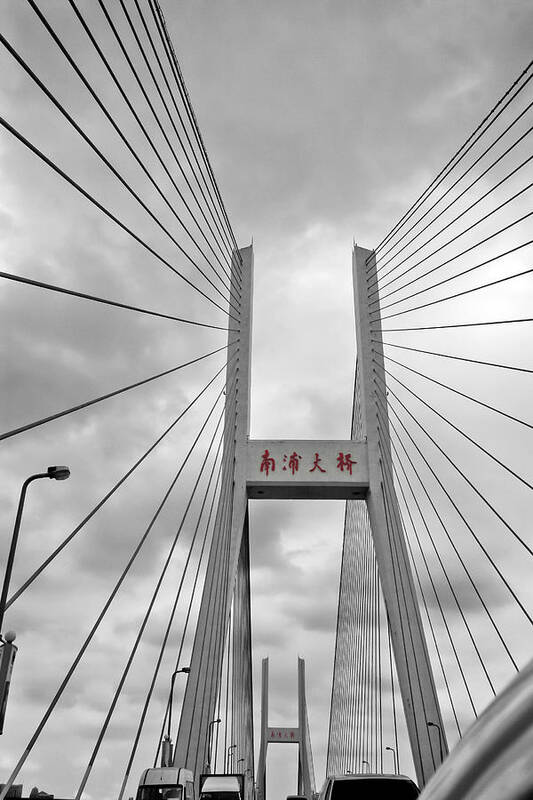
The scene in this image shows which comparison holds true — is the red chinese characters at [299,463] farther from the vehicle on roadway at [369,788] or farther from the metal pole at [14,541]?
the vehicle on roadway at [369,788]

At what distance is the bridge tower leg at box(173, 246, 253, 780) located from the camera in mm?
13820

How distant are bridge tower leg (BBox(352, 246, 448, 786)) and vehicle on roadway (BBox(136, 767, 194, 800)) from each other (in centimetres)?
429

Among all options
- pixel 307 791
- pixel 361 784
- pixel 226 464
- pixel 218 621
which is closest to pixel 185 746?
pixel 218 621

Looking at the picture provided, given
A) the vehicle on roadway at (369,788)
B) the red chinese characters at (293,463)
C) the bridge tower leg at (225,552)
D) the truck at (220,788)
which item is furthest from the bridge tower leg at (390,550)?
the vehicle on roadway at (369,788)

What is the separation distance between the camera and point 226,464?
16.5m

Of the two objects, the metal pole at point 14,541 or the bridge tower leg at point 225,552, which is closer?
the metal pole at point 14,541

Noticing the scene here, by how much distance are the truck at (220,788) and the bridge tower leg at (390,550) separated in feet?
16.8

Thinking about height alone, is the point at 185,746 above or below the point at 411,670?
below

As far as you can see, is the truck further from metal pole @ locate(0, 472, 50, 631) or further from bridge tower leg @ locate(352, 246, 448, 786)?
metal pole @ locate(0, 472, 50, 631)

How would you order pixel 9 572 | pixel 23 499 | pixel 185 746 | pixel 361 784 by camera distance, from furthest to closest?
pixel 185 746, pixel 23 499, pixel 9 572, pixel 361 784

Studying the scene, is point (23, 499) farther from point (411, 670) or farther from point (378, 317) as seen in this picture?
point (378, 317)

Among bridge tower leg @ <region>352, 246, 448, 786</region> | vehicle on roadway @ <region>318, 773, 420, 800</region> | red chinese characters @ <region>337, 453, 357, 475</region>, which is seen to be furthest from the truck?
vehicle on roadway @ <region>318, 773, 420, 800</region>

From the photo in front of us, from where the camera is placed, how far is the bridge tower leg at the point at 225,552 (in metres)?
13.8

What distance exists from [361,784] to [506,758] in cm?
687
